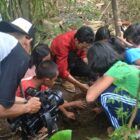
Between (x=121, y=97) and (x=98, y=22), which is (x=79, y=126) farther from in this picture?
(x=98, y=22)

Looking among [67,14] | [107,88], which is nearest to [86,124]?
[107,88]

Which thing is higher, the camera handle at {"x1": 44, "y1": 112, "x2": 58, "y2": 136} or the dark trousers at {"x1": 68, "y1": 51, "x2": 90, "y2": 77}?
the camera handle at {"x1": 44, "y1": 112, "x2": 58, "y2": 136}

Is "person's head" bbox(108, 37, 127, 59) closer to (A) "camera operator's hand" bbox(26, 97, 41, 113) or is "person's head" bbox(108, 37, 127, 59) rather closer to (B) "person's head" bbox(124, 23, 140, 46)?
(B) "person's head" bbox(124, 23, 140, 46)

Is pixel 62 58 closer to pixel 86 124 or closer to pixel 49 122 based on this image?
pixel 86 124

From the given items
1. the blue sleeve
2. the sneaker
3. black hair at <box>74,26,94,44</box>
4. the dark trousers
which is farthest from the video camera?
the dark trousers

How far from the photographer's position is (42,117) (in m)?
3.06

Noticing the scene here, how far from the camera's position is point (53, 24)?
5855mm

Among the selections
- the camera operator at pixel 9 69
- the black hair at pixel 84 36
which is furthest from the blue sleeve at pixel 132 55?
the camera operator at pixel 9 69

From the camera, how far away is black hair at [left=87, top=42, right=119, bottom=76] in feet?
10.6

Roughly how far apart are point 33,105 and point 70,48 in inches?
63.5

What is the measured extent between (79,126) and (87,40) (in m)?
0.90

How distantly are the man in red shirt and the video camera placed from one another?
1060 mm

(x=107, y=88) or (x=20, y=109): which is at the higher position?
(x=20, y=109)

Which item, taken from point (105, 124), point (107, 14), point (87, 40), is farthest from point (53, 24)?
point (105, 124)
